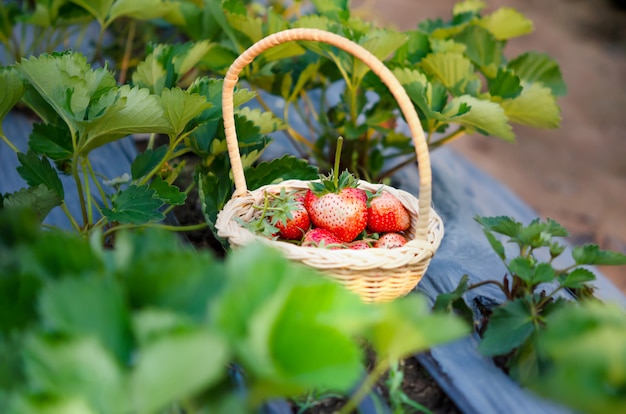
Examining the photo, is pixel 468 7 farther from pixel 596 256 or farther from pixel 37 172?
pixel 37 172

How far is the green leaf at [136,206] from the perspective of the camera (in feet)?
3.68

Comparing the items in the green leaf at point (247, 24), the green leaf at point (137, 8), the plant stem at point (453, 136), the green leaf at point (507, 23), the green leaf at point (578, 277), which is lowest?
the plant stem at point (453, 136)

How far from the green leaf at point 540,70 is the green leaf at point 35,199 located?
1.10 m

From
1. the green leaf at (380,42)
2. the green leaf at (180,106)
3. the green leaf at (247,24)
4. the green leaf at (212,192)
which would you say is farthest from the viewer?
the green leaf at (247,24)

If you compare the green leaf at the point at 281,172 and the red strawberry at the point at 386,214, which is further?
the green leaf at the point at 281,172

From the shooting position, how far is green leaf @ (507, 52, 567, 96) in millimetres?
1639

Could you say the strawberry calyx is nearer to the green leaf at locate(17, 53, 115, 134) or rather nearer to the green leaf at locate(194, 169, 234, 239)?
the green leaf at locate(194, 169, 234, 239)

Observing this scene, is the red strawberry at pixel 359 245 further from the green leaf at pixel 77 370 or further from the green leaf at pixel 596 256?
the green leaf at pixel 77 370

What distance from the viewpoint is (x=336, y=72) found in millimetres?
1668

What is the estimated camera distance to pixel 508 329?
3.26 feet

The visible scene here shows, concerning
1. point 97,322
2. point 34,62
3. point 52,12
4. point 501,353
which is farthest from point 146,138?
point 97,322

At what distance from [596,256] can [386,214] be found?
348 millimetres

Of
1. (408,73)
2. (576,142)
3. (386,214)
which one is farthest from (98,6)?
(576,142)

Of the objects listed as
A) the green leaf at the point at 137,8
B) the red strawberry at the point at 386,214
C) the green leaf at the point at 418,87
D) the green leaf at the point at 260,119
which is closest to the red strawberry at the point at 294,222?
the red strawberry at the point at 386,214
